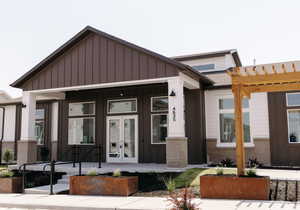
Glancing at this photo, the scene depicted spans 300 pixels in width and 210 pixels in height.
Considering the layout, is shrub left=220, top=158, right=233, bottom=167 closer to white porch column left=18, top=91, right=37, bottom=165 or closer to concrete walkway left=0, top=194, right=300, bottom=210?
concrete walkway left=0, top=194, right=300, bottom=210

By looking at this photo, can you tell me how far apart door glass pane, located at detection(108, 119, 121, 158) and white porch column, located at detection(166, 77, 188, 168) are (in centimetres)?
443

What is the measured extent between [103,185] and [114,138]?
253 inches

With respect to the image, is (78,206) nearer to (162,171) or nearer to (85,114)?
(162,171)

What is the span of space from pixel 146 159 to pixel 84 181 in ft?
18.5

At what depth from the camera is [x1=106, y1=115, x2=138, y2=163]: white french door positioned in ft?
50.7

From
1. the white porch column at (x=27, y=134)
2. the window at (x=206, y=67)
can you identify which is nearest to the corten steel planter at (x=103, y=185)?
the white porch column at (x=27, y=134)

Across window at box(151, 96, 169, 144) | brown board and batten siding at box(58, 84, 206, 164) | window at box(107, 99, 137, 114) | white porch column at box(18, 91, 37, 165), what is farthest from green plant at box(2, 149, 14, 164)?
window at box(151, 96, 169, 144)

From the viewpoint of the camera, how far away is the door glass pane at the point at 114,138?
51.8 ft

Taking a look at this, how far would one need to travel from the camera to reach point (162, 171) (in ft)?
37.5

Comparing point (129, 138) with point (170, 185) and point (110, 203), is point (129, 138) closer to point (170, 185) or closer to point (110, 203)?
point (110, 203)

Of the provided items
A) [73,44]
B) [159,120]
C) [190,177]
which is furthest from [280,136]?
[73,44]

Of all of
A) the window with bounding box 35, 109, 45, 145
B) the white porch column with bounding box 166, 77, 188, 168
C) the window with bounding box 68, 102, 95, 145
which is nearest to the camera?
the white porch column with bounding box 166, 77, 188, 168

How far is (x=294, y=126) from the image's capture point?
44.5 ft

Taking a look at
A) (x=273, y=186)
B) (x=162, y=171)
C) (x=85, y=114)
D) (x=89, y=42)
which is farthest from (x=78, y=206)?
(x=85, y=114)
